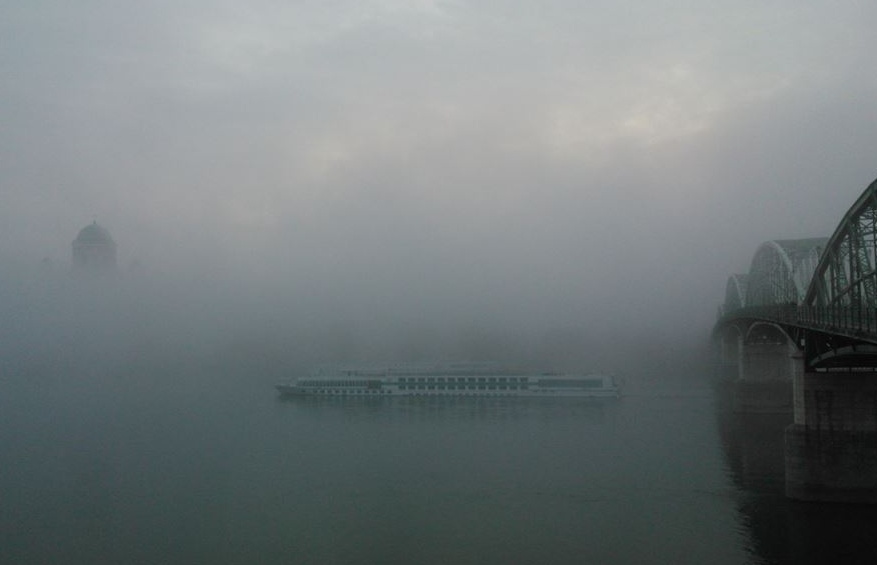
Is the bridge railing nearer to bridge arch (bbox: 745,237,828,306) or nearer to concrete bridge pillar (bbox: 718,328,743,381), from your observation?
bridge arch (bbox: 745,237,828,306)

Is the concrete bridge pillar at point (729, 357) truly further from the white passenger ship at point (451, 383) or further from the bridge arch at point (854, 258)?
the bridge arch at point (854, 258)

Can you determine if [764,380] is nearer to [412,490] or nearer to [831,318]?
[831,318]

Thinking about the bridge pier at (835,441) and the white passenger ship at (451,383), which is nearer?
the bridge pier at (835,441)

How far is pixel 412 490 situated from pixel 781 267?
2332cm

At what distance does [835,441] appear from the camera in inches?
712

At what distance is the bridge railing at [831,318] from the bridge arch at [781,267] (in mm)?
4789


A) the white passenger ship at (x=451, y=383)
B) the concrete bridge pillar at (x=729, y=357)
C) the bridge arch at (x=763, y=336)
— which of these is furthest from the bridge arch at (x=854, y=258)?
the concrete bridge pillar at (x=729, y=357)

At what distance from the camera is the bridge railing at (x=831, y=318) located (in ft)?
50.8

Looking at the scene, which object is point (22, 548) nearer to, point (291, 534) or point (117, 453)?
point (291, 534)

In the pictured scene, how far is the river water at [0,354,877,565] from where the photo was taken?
623 inches

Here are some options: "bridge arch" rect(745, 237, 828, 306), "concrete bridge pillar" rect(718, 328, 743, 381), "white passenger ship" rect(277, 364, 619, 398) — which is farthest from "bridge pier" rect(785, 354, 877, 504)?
"concrete bridge pillar" rect(718, 328, 743, 381)

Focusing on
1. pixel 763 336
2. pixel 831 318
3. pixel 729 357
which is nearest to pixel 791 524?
pixel 831 318

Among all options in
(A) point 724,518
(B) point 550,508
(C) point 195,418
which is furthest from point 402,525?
(C) point 195,418

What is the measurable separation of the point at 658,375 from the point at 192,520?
44716 mm
